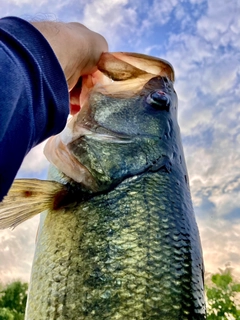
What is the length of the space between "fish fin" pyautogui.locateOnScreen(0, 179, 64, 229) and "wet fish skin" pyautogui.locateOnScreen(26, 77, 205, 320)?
4.2 inches

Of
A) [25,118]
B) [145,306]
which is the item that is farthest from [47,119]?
[145,306]

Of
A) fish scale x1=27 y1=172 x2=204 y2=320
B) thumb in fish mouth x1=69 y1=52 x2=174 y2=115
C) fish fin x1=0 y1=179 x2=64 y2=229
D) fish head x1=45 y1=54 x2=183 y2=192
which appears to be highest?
thumb in fish mouth x1=69 y1=52 x2=174 y2=115

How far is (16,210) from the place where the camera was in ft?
8.57

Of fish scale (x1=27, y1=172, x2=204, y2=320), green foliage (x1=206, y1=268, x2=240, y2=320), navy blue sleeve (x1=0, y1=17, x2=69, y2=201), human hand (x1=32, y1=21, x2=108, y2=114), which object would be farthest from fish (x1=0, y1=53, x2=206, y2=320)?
green foliage (x1=206, y1=268, x2=240, y2=320)

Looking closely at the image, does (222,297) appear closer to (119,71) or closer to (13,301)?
(13,301)

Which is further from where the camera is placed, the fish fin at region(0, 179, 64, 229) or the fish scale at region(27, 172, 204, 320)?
the fish fin at region(0, 179, 64, 229)

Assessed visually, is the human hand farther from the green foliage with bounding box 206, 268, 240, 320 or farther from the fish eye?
the green foliage with bounding box 206, 268, 240, 320

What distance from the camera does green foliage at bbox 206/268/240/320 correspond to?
1330 centimetres

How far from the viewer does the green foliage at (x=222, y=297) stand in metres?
13.3

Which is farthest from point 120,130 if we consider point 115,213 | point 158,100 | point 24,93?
point 24,93

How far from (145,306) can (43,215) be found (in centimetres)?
95

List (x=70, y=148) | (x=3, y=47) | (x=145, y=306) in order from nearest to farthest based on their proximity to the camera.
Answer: (x=3, y=47) < (x=145, y=306) < (x=70, y=148)

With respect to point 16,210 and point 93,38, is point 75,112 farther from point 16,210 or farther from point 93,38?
point 16,210

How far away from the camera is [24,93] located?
4.64 feet
